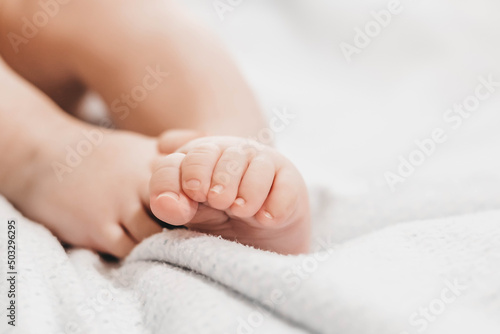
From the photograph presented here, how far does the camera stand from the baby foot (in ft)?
1.56

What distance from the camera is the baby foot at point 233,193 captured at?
48 centimetres

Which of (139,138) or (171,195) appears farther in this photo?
(139,138)

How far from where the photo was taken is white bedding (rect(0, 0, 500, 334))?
1.24ft

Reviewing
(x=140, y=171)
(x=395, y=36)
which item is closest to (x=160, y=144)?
(x=140, y=171)

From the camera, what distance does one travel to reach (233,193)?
48cm

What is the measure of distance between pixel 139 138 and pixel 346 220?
255 millimetres

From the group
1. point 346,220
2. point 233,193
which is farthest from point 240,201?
point 346,220

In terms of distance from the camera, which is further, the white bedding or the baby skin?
the baby skin

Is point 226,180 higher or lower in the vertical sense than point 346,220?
higher

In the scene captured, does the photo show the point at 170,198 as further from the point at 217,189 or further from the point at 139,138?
the point at 139,138

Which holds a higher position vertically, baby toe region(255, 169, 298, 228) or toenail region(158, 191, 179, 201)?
toenail region(158, 191, 179, 201)

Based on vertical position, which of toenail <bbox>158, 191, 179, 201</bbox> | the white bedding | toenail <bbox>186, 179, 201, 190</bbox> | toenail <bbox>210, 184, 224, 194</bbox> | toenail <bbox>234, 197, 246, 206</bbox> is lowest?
the white bedding

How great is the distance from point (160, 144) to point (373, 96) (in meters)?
0.43

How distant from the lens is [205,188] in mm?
475
